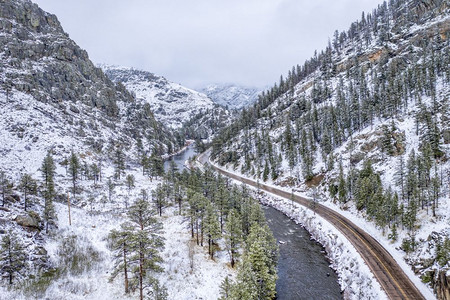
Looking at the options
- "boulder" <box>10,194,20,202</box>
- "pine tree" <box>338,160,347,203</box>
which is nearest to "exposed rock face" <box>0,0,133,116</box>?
"boulder" <box>10,194,20,202</box>

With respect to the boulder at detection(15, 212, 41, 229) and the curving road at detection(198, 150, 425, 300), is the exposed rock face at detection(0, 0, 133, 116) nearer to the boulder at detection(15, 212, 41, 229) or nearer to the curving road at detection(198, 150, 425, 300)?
the boulder at detection(15, 212, 41, 229)

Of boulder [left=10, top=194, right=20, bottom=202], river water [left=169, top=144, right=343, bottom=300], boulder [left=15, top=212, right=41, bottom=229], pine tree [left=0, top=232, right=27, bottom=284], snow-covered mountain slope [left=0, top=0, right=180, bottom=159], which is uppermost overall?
snow-covered mountain slope [left=0, top=0, right=180, bottom=159]

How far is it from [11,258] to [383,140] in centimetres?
8960

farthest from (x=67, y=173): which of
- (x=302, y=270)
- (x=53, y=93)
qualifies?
(x=302, y=270)

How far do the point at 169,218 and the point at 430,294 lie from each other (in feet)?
169

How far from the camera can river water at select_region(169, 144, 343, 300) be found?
120 ft

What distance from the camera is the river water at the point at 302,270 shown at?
36500mm

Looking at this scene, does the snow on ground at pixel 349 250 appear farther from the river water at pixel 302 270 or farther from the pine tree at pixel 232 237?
the pine tree at pixel 232 237

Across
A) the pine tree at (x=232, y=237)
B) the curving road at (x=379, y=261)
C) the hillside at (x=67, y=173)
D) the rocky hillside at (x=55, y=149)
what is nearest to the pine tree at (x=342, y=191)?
the curving road at (x=379, y=261)

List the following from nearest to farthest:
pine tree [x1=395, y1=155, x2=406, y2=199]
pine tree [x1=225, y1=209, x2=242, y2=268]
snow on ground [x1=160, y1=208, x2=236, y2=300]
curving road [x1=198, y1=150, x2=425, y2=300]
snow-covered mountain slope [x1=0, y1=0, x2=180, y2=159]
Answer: curving road [x1=198, y1=150, x2=425, y2=300], snow on ground [x1=160, y1=208, x2=236, y2=300], pine tree [x1=225, y1=209, x2=242, y2=268], pine tree [x1=395, y1=155, x2=406, y2=199], snow-covered mountain slope [x1=0, y1=0, x2=180, y2=159]

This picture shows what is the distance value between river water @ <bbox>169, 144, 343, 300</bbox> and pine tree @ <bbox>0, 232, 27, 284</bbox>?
34461mm

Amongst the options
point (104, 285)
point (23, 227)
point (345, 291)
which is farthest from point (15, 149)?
point (345, 291)

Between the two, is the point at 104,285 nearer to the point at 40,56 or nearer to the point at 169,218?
the point at 169,218

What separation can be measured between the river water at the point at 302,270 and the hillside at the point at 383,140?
41.7 ft
